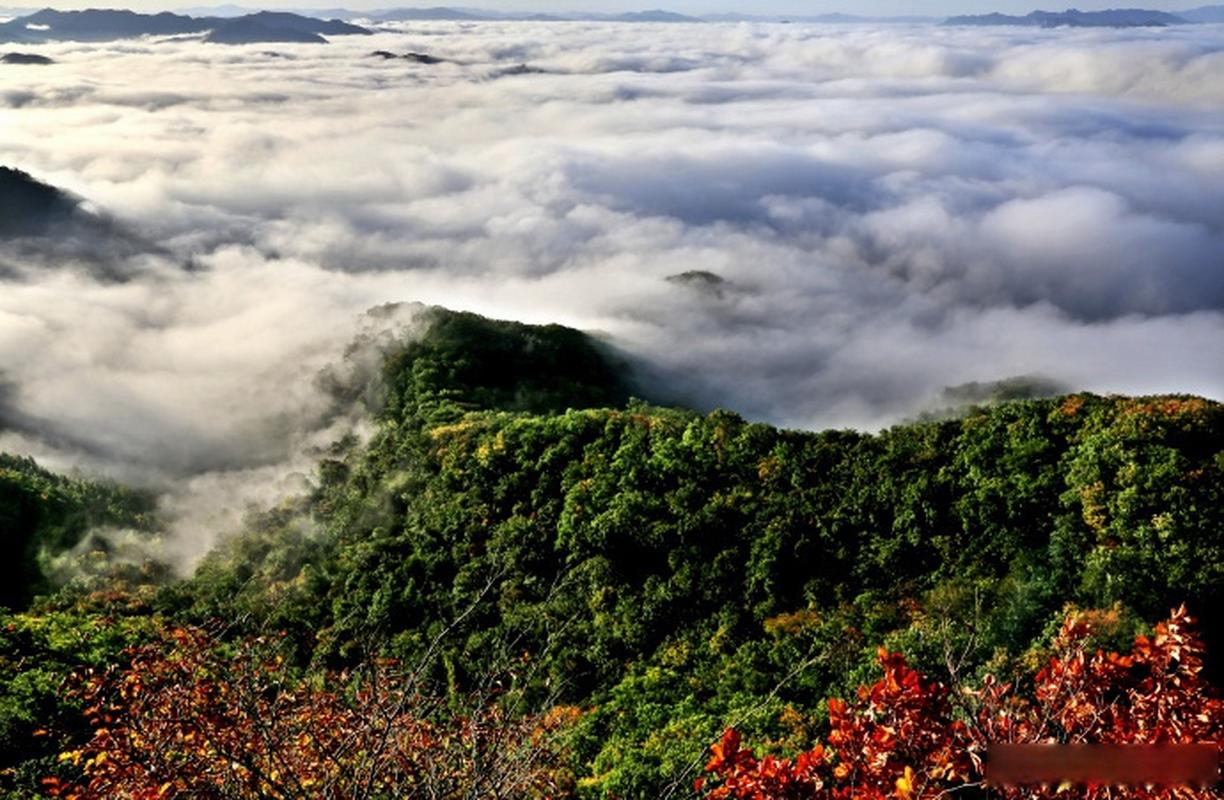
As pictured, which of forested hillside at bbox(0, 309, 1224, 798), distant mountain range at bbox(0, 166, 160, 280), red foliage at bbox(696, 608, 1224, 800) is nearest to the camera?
red foliage at bbox(696, 608, 1224, 800)

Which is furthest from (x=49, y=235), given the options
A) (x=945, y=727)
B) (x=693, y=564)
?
(x=945, y=727)

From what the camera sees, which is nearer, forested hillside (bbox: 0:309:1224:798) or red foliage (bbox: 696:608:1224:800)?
red foliage (bbox: 696:608:1224:800)

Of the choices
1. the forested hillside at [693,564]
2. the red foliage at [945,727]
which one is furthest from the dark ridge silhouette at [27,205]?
the red foliage at [945,727]

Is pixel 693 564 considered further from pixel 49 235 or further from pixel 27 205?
pixel 27 205

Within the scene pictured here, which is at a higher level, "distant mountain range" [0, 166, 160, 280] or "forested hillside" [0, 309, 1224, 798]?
"forested hillside" [0, 309, 1224, 798]

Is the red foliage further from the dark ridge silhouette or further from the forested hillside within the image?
the dark ridge silhouette

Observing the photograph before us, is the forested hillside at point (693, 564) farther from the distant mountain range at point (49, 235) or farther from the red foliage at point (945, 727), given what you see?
the distant mountain range at point (49, 235)

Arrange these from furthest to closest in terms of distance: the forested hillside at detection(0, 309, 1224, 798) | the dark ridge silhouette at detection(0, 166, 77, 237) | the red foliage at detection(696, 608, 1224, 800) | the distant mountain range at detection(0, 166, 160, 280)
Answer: the dark ridge silhouette at detection(0, 166, 77, 237), the distant mountain range at detection(0, 166, 160, 280), the forested hillside at detection(0, 309, 1224, 798), the red foliage at detection(696, 608, 1224, 800)

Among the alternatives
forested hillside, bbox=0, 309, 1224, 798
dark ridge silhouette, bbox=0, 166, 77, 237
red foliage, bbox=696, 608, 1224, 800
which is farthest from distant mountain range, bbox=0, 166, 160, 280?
red foliage, bbox=696, 608, 1224, 800

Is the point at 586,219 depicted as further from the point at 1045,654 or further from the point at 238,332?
the point at 1045,654
